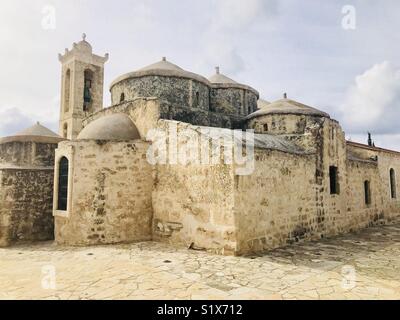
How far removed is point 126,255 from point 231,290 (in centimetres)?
307

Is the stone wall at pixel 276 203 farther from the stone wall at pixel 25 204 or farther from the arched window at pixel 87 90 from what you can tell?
the arched window at pixel 87 90

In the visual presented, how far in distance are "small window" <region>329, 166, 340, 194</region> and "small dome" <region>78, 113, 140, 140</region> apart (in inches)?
256

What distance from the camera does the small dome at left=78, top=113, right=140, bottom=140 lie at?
344 inches

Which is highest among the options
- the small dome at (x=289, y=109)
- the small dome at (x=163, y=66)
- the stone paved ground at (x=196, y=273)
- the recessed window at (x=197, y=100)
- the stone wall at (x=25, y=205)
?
the small dome at (x=163, y=66)

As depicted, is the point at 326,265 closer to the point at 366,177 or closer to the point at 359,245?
the point at 359,245

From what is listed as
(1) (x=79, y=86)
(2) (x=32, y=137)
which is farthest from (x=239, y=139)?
(1) (x=79, y=86)

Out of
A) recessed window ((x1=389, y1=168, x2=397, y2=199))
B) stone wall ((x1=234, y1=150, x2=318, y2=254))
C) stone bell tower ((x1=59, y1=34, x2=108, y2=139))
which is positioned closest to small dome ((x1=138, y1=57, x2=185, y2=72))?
stone wall ((x1=234, y1=150, x2=318, y2=254))

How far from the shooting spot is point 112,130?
352 inches

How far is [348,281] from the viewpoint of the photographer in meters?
4.71

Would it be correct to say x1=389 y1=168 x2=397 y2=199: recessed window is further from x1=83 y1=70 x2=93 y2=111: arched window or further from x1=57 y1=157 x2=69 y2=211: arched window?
x1=83 y1=70 x2=93 y2=111: arched window

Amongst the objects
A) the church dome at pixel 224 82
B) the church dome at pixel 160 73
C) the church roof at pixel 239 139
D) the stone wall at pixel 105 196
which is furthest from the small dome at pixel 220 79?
the stone wall at pixel 105 196

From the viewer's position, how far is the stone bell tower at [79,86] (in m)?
18.7

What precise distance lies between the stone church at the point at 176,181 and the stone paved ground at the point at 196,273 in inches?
25.4

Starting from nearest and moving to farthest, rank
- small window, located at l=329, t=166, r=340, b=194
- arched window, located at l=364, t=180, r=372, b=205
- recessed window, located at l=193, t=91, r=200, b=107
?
small window, located at l=329, t=166, r=340, b=194 < recessed window, located at l=193, t=91, r=200, b=107 < arched window, located at l=364, t=180, r=372, b=205
